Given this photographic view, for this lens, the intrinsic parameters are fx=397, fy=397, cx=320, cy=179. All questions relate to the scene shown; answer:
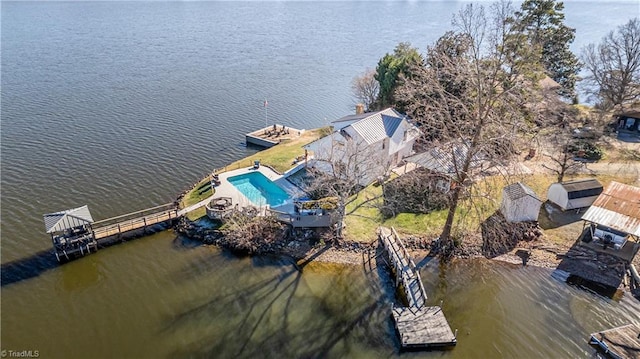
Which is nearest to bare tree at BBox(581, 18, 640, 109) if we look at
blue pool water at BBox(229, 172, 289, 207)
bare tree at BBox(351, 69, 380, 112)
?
bare tree at BBox(351, 69, 380, 112)

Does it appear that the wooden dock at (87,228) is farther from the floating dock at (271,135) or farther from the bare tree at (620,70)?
the bare tree at (620,70)


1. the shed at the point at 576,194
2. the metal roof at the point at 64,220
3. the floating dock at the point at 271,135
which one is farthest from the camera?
the floating dock at the point at 271,135

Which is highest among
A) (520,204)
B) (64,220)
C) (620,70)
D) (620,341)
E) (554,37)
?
(554,37)

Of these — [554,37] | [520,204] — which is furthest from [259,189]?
[554,37]

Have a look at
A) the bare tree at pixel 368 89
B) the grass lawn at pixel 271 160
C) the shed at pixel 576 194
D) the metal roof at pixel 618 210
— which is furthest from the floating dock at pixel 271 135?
the metal roof at pixel 618 210

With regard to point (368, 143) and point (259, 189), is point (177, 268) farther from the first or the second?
point (368, 143)
